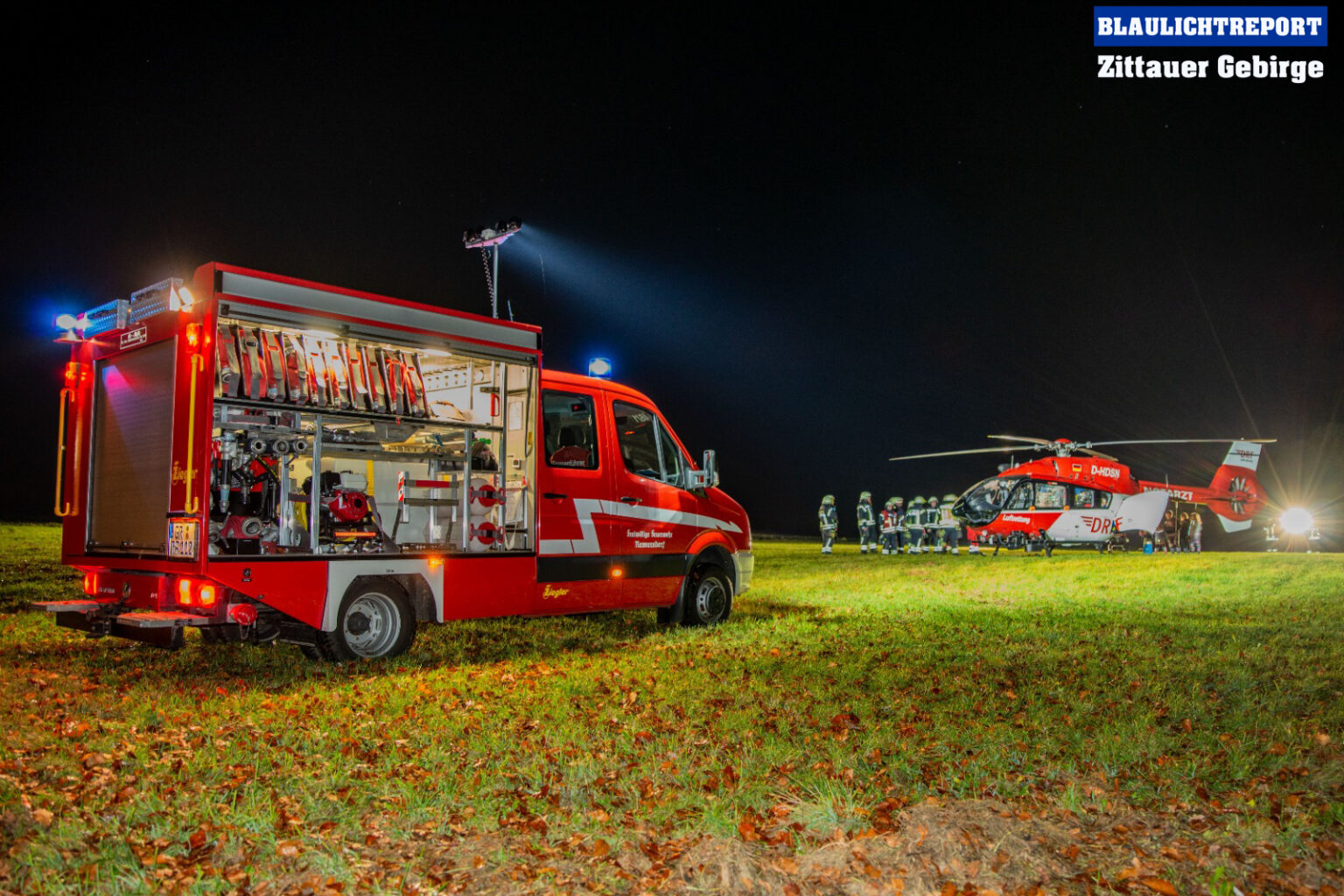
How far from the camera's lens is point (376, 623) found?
7.87 meters

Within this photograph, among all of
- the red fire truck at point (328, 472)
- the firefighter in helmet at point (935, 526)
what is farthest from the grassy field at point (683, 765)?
the firefighter in helmet at point (935, 526)

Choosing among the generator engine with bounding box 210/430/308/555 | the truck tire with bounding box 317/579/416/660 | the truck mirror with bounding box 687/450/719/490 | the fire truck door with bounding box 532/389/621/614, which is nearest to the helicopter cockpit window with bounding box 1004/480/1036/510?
the truck mirror with bounding box 687/450/719/490

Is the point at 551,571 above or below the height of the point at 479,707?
above

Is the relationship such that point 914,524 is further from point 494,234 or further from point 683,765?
point 683,765

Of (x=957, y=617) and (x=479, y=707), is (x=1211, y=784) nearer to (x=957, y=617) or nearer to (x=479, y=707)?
(x=479, y=707)

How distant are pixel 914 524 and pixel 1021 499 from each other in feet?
10.2

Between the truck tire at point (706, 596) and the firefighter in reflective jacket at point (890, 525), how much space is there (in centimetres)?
1790

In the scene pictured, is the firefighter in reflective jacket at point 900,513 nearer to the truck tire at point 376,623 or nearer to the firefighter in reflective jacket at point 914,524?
the firefighter in reflective jacket at point 914,524

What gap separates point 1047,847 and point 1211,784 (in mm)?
1495

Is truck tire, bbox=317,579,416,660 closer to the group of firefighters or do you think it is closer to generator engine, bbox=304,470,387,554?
generator engine, bbox=304,470,387,554

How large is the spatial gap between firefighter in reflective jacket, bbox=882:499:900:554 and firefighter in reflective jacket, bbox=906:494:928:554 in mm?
434

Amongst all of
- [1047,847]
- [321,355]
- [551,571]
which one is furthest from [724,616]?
[1047,847]

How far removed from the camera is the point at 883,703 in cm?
641

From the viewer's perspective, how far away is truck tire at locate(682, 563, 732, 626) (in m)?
10.2
